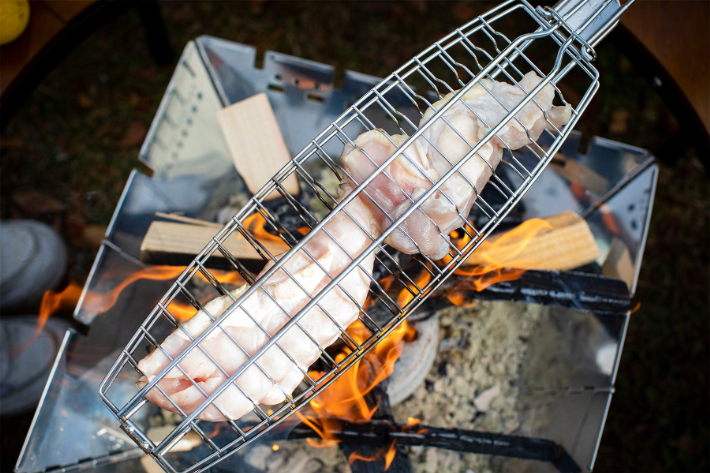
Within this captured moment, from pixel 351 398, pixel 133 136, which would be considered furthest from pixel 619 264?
pixel 133 136

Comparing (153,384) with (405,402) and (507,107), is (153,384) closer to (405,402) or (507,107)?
(405,402)

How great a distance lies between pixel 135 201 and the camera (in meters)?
2.34

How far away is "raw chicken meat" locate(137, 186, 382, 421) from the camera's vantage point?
4.78ft

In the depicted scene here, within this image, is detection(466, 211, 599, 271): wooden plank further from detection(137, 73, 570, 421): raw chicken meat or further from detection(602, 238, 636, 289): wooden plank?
detection(137, 73, 570, 421): raw chicken meat

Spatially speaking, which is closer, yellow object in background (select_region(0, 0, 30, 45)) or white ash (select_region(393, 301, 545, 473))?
yellow object in background (select_region(0, 0, 30, 45))

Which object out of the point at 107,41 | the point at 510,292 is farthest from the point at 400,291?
the point at 107,41

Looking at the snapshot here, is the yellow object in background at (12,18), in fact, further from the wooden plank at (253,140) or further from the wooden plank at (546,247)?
the wooden plank at (546,247)

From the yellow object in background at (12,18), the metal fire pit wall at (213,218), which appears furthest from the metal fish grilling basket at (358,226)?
the yellow object in background at (12,18)

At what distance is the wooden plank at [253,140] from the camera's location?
2.32 meters

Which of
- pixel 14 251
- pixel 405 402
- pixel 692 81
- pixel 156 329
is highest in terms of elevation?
pixel 14 251

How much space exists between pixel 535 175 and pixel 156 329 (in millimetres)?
1772

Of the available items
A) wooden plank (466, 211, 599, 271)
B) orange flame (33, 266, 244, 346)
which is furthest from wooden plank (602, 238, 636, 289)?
orange flame (33, 266, 244, 346)

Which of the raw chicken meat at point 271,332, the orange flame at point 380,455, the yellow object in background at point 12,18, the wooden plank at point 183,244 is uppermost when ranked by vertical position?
the yellow object in background at point 12,18

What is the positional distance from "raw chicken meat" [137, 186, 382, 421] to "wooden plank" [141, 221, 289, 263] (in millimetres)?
512
